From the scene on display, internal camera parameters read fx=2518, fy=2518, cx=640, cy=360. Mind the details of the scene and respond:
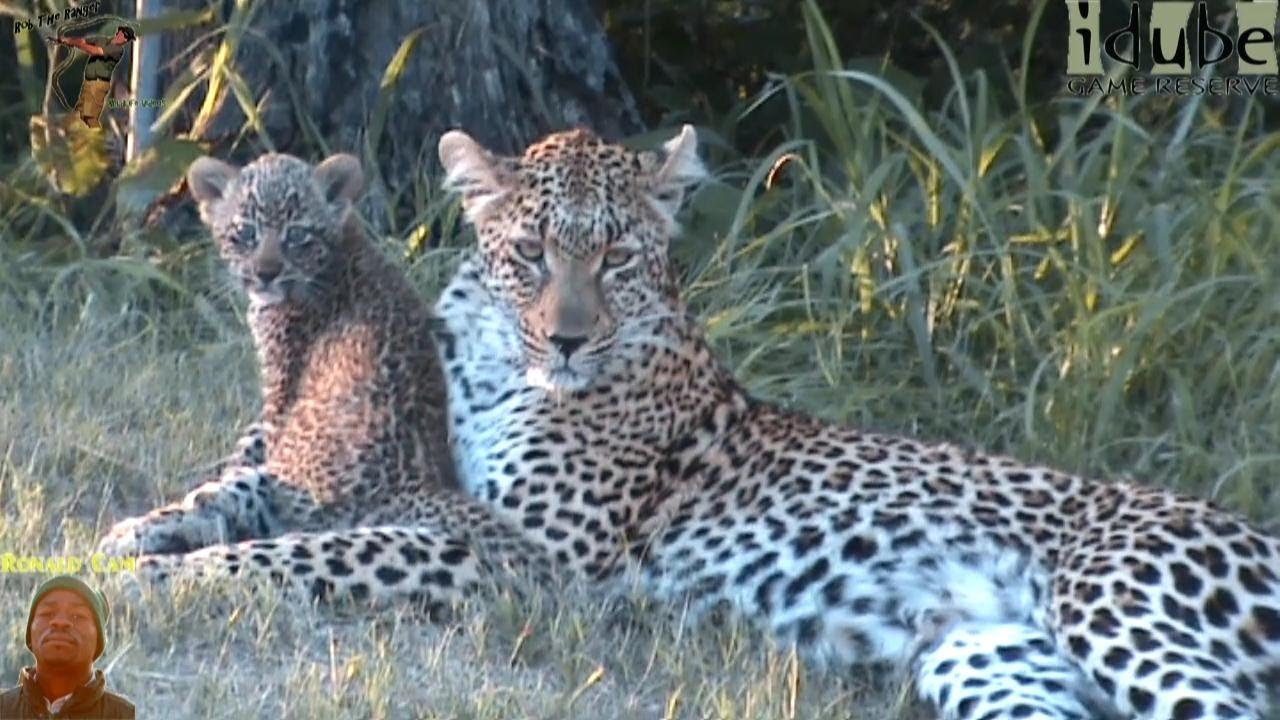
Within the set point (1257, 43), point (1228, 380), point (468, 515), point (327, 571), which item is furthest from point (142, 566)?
point (1257, 43)

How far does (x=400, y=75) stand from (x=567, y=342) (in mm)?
3226

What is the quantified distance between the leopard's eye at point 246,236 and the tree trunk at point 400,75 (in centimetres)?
213

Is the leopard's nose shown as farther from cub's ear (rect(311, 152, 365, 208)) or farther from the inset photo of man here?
the inset photo of man

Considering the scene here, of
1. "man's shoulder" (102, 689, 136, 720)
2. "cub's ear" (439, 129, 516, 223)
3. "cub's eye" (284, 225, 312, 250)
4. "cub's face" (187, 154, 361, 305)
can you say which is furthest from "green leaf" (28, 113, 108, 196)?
"man's shoulder" (102, 689, 136, 720)

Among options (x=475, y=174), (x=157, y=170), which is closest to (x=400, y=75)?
(x=157, y=170)

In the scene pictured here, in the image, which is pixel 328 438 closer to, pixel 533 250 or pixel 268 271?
pixel 268 271

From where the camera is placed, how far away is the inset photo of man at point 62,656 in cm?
407

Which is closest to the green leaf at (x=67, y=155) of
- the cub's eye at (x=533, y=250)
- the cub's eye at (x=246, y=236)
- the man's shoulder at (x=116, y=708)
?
the cub's eye at (x=246, y=236)

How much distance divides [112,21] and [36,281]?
1.04m

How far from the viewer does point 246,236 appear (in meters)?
7.35

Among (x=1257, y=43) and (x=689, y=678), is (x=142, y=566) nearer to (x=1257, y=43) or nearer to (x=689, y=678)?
(x=689, y=678)

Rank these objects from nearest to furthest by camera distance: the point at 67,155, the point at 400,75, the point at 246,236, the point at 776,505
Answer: the point at 776,505, the point at 246,236, the point at 67,155, the point at 400,75

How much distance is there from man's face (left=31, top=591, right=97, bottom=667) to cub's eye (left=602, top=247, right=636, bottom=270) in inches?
110

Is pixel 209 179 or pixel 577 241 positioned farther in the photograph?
pixel 209 179
